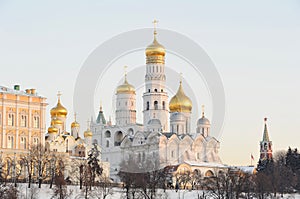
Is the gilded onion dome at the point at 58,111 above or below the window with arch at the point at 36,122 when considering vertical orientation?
above

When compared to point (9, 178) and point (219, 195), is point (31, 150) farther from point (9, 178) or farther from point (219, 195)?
point (219, 195)

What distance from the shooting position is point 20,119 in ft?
224

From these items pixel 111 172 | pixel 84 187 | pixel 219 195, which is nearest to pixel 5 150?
pixel 84 187

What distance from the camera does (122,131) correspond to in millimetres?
92750

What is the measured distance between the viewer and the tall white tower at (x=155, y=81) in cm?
9012

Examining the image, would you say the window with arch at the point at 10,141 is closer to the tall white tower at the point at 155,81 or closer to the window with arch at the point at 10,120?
the window with arch at the point at 10,120

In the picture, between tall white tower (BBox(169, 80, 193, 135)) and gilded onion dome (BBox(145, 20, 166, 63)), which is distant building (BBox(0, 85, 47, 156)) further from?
tall white tower (BBox(169, 80, 193, 135))

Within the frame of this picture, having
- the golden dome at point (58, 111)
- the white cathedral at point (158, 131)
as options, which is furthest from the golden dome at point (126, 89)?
the golden dome at point (58, 111)

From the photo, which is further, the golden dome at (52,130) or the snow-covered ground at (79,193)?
the golden dome at (52,130)

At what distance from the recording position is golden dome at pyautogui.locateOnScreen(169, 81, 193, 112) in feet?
A: 299

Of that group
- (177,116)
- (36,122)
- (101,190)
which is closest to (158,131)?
(177,116)

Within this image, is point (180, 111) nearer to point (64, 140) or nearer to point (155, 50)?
point (155, 50)

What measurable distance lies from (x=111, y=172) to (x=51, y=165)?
24.4 m


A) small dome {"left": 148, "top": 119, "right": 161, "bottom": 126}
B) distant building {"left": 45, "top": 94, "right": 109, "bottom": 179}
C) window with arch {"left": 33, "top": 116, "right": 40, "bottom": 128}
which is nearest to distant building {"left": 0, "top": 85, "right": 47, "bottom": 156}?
window with arch {"left": 33, "top": 116, "right": 40, "bottom": 128}
